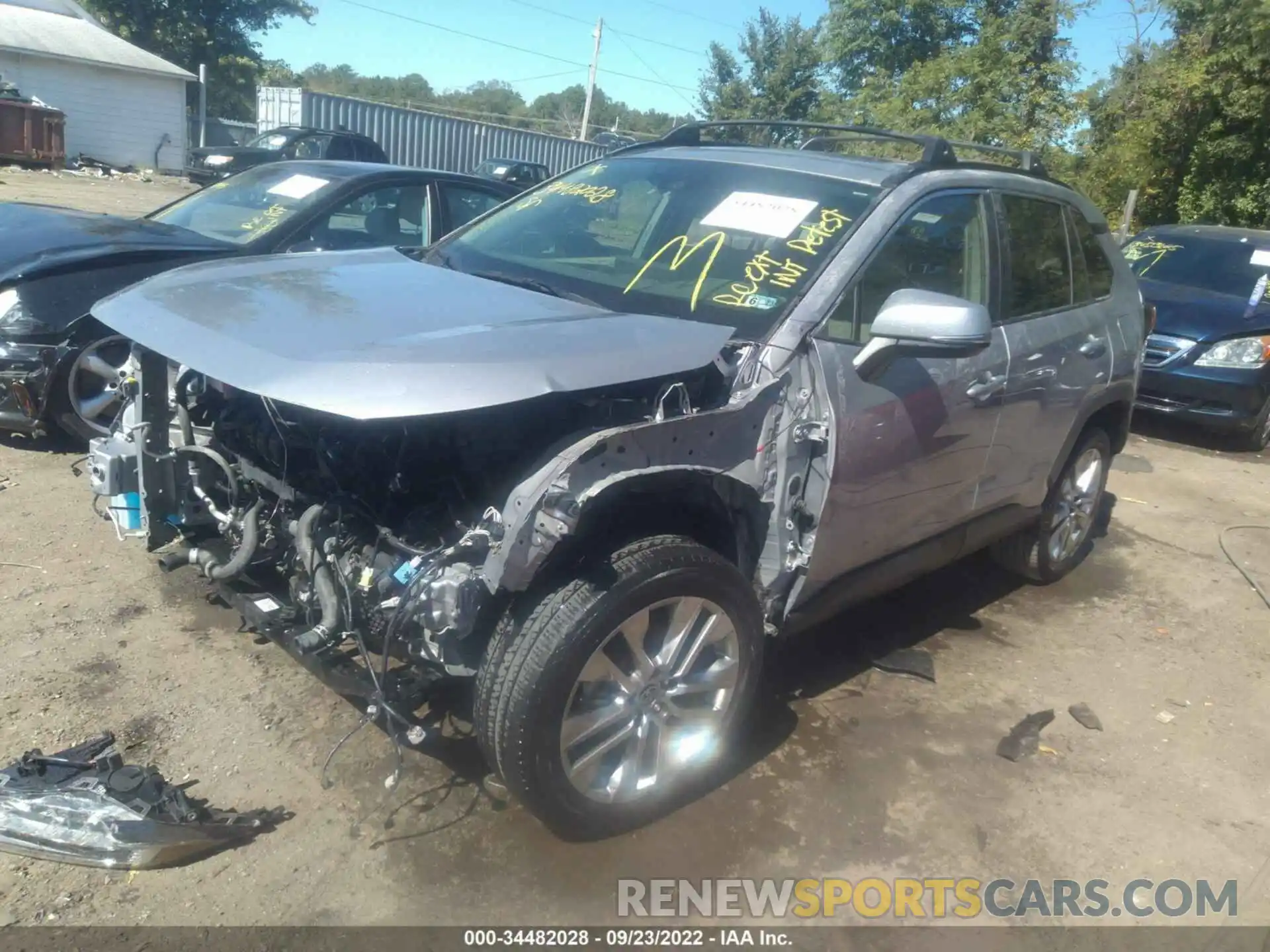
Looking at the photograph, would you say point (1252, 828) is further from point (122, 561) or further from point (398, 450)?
point (122, 561)

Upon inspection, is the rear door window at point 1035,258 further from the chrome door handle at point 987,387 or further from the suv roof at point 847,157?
the chrome door handle at point 987,387

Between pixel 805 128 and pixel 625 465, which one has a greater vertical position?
pixel 805 128

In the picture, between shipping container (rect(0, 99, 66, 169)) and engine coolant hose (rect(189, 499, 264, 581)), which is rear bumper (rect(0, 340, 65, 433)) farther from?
shipping container (rect(0, 99, 66, 169))

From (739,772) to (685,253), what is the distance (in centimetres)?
175

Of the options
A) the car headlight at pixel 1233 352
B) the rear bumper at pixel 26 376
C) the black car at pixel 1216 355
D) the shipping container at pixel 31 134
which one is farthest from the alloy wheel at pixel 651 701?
the shipping container at pixel 31 134

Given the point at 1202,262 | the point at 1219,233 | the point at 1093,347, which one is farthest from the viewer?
the point at 1219,233

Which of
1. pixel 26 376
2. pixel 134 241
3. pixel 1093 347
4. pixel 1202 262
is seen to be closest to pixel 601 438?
pixel 1093 347

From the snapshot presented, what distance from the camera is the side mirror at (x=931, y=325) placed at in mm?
2764

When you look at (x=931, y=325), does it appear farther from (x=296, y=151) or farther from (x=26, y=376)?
(x=296, y=151)

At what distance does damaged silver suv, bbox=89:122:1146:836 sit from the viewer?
2.49 meters

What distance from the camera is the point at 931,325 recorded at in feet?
9.10

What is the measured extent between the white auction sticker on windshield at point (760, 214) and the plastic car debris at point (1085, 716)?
2.17 metres

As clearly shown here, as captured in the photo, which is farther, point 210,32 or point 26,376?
point 210,32

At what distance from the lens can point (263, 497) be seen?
3049mm
